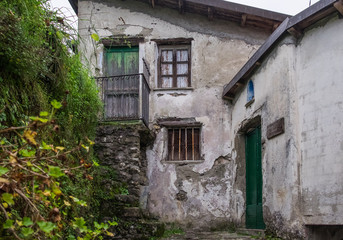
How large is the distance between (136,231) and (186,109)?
11.8ft

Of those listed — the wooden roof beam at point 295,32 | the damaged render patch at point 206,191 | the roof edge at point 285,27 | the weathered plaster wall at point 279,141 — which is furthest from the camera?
the damaged render patch at point 206,191

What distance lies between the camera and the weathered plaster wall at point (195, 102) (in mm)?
9125

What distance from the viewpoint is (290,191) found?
18.6ft

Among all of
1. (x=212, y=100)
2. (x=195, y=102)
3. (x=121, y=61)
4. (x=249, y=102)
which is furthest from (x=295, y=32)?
(x=121, y=61)

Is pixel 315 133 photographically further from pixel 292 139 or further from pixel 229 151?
pixel 229 151

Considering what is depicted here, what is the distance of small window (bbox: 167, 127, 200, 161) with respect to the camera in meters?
9.51

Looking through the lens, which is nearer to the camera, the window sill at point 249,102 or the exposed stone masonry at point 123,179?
the exposed stone masonry at point 123,179

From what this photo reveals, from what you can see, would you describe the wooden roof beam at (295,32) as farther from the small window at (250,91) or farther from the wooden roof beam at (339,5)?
the small window at (250,91)

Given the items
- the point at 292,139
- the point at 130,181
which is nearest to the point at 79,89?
the point at 130,181

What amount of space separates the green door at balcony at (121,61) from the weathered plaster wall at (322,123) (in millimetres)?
5109

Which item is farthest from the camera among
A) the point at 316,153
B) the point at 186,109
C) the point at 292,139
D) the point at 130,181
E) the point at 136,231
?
the point at 186,109

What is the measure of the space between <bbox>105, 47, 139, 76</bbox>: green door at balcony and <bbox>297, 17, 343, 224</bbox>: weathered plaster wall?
5109mm

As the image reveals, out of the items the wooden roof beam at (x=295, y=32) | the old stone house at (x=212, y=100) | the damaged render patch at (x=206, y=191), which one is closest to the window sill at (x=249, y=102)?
the old stone house at (x=212, y=100)

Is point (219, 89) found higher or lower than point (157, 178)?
higher
